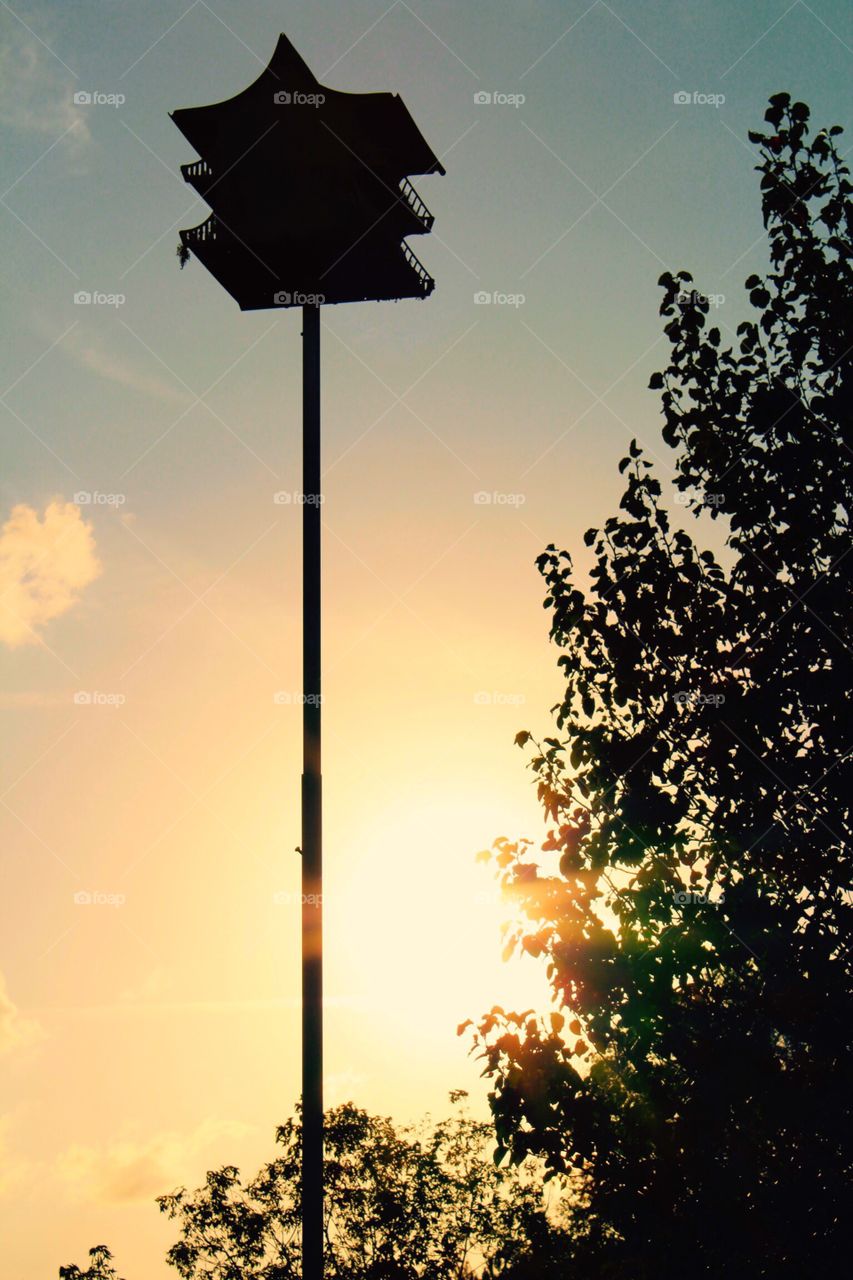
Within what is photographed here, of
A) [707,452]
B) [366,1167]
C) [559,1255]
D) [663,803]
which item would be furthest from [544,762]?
[366,1167]

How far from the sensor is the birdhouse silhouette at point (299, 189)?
13.8m

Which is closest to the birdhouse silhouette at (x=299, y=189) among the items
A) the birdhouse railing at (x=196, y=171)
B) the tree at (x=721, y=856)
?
the birdhouse railing at (x=196, y=171)

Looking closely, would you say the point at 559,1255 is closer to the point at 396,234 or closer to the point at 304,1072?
the point at 304,1072

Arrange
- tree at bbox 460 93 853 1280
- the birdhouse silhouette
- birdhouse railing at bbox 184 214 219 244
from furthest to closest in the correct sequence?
birdhouse railing at bbox 184 214 219 244
the birdhouse silhouette
tree at bbox 460 93 853 1280

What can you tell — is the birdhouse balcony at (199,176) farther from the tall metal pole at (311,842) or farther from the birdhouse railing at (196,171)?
the tall metal pole at (311,842)

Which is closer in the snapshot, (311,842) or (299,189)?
(311,842)

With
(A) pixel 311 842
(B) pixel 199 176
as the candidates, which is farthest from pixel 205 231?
(A) pixel 311 842

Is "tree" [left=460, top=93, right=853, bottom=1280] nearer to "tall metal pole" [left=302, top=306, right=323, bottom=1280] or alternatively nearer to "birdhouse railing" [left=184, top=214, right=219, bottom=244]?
"tall metal pole" [left=302, top=306, right=323, bottom=1280]

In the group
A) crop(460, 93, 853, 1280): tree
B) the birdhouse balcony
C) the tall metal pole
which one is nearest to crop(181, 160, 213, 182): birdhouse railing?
the birdhouse balcony

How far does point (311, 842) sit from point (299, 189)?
29.0ft

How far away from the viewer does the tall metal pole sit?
832 cm

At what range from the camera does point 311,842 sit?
9281 mm

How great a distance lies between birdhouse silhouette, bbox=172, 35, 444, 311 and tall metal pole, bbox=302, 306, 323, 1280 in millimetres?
2795

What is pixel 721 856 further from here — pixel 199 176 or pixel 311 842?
pixel 199 176
